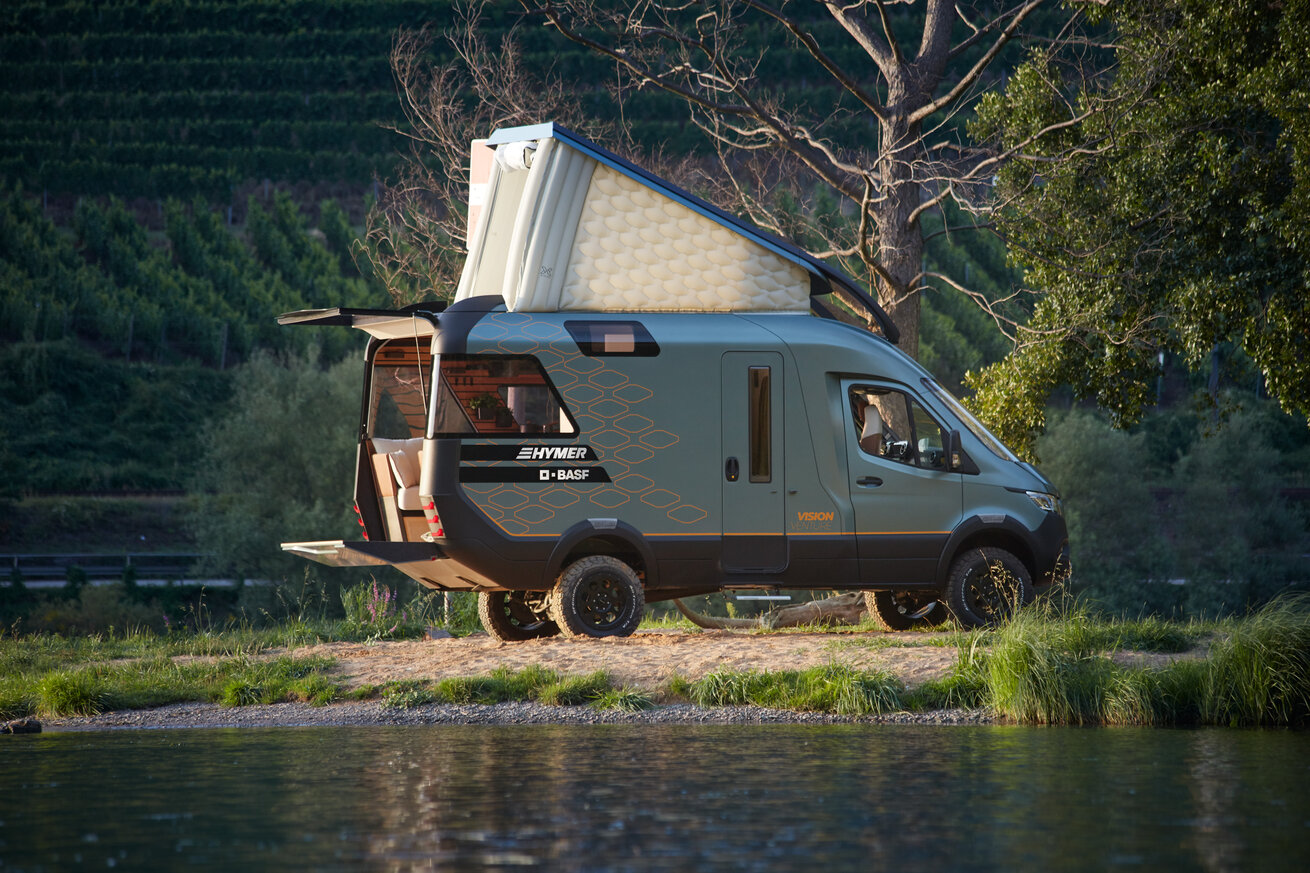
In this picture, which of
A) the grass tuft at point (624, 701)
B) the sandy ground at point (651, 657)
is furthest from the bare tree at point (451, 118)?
the grass tuft at point (624, 701)

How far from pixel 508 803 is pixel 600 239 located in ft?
22.4

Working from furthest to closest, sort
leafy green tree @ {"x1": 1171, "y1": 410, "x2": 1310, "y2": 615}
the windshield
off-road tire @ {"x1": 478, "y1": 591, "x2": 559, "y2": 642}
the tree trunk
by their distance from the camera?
leafy green tree @ {"x1": 1171, "y1": 410, "x2": 1310, "y2": 615}, the tree trunk, off-road tire @ {"x1": 478, "y1": 591, "x2": 559, "y2": 642}, the windshield

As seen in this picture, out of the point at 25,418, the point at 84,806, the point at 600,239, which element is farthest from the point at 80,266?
→ the point at 84,806

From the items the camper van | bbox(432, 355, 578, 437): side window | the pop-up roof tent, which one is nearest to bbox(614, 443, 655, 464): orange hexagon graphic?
the camper van

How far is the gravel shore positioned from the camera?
35.0 feet

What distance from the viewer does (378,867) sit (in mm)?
6008

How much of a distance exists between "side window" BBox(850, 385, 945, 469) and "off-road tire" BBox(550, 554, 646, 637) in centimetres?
230

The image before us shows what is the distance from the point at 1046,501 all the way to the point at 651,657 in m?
4.10

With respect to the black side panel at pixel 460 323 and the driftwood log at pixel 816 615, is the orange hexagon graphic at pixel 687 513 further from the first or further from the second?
the driftwood log at pixel 816 615

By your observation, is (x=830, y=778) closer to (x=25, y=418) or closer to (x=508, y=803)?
(x=508, y=803)

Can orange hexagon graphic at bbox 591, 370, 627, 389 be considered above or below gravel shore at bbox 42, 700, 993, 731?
above

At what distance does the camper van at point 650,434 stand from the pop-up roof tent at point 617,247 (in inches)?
0.7

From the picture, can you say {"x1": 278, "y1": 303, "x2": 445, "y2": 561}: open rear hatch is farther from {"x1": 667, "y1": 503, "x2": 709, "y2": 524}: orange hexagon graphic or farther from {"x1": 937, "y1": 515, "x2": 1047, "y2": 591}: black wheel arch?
{"x1": 937, "y1": 515, "x2": 1047, "y2": 591}: black wheel arch

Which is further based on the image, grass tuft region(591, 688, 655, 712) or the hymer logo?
the hymer logo
